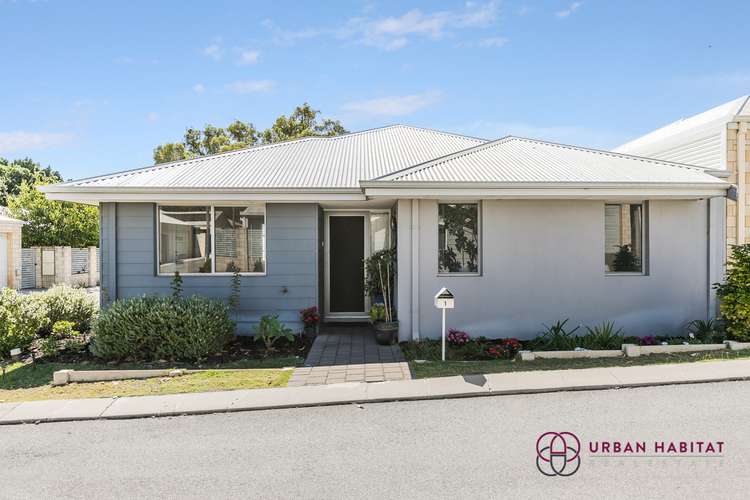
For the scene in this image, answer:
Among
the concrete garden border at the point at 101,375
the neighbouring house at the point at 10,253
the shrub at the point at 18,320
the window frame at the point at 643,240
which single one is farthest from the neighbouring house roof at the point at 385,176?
the neighbouring house at the point at 10,253

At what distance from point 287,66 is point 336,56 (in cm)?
196

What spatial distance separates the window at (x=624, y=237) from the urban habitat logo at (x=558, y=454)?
18.0 feet

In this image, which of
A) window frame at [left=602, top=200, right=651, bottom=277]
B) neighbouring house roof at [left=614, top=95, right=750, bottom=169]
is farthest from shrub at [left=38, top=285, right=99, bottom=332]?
neighbouring house roof at [left=614, top=95, right=750, bottom=169]

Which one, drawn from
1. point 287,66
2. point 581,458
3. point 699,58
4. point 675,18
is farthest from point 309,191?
point 699,58

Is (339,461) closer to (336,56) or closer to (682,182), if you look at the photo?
(682,182)

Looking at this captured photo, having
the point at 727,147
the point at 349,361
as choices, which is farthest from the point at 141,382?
the point at 727,147

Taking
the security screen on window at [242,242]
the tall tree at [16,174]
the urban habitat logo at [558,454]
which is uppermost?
the tall tree at [16,174]

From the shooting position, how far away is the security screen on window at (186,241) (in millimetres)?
9117

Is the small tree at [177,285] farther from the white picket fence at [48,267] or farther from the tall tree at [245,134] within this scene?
the tall tree at [245,134]

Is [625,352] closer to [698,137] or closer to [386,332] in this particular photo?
[386,332]

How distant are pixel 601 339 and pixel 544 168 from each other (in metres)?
3.33

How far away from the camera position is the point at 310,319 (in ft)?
28.9

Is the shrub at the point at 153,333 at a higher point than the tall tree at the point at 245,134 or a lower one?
lower

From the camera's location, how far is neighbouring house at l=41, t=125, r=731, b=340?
830 centimetres
